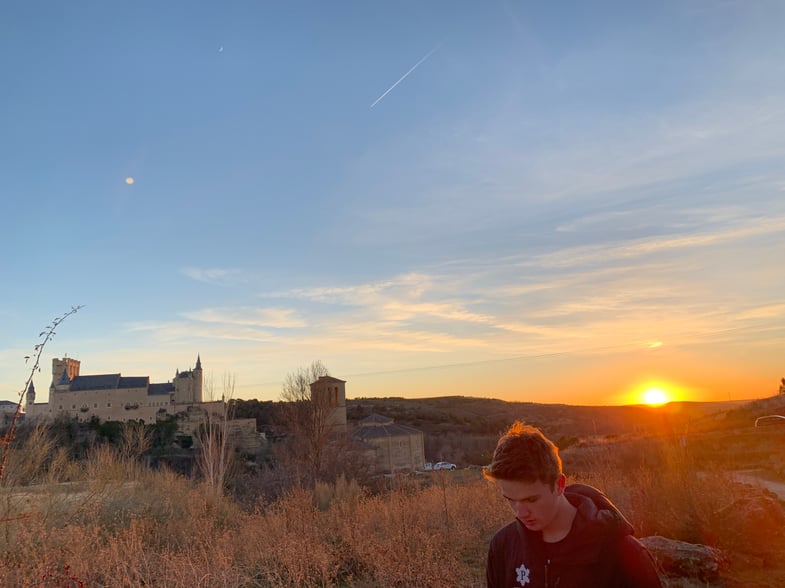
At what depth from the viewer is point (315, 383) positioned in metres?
27.3

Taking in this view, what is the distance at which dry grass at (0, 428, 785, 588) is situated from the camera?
6.21 meters

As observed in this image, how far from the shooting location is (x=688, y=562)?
6.56 metres

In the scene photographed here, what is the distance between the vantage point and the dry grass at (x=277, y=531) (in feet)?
20.4

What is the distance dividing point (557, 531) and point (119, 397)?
77784 mm

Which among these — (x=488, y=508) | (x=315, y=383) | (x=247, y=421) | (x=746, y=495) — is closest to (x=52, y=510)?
(x=488, y=508)

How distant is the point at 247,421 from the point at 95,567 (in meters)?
49.4

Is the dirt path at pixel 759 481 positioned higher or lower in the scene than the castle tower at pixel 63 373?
lower

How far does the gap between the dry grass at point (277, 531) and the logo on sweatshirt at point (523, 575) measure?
3724 mm

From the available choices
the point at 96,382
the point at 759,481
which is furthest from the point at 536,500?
the point at 96,382

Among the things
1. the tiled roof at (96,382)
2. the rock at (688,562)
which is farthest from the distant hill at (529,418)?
the tiled roof at (96,382)

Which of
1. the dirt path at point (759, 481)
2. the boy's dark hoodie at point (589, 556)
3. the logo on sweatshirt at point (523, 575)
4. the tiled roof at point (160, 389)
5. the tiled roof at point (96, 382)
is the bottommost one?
the dirt path at point (759, 481)

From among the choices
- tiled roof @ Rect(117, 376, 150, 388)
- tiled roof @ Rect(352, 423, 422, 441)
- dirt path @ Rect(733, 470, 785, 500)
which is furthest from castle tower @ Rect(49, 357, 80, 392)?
dirt path @ Rect(733, 470, 785, 500)

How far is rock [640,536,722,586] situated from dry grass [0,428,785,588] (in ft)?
0.91

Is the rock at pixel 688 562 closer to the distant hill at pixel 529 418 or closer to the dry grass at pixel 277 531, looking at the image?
the dry grass at pixel 277 531
